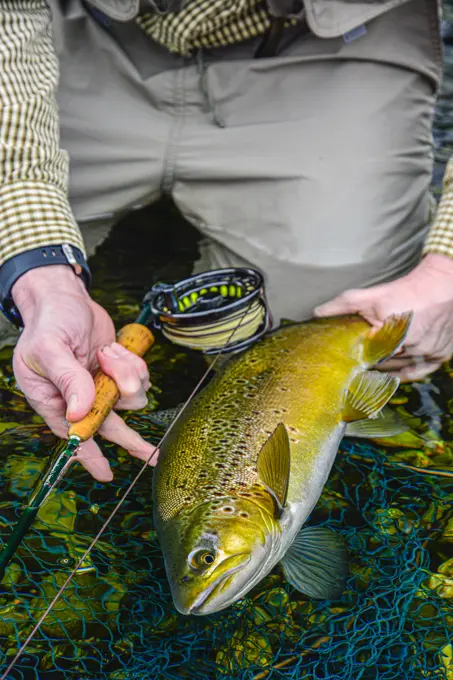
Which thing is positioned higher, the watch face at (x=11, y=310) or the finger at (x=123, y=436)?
the watch face at (x=11, y=310)

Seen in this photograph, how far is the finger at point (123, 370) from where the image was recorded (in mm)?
1912

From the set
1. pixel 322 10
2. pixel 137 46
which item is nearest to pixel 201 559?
pixel 322 10

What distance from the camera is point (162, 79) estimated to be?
9.09 feet

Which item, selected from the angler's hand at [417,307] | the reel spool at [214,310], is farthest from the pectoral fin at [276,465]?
the angler's hand at [417,307]

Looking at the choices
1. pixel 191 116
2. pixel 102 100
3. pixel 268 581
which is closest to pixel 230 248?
pixel 191 116

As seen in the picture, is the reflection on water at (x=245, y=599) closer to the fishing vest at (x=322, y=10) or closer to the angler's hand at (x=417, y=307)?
the angler's hand at (x=417, y=307)

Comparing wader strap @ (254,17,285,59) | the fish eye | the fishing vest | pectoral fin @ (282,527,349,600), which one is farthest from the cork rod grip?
wader strap @ (254,17,285,59)

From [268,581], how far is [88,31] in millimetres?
2017

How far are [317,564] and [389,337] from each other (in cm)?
68

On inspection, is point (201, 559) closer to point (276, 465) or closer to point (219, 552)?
point (219, 552)

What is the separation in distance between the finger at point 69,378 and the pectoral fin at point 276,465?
16.1 inches

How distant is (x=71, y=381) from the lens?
5.73 ft

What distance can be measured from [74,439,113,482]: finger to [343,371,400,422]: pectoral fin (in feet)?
2.08

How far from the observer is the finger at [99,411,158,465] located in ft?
6.31
